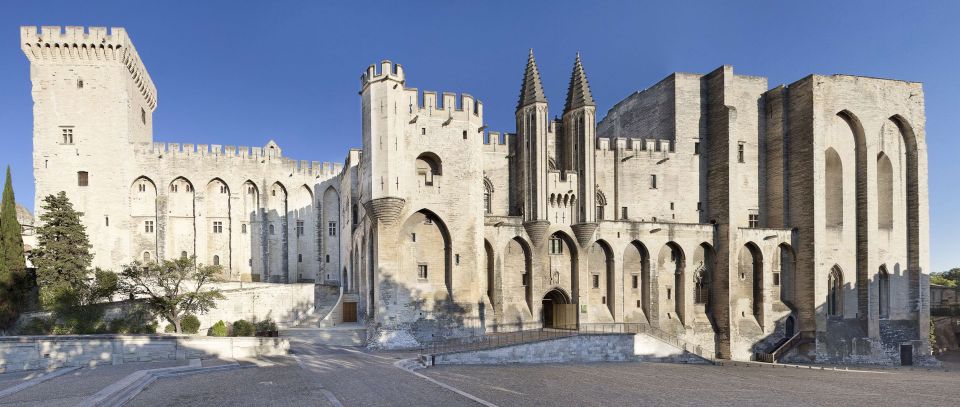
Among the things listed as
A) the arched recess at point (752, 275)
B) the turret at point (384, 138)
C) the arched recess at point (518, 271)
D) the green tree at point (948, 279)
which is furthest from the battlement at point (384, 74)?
the green tree at point (948, 279)

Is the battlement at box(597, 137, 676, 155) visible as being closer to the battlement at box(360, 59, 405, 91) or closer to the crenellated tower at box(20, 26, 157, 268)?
the battlement at box(360, 59, 405, 91)

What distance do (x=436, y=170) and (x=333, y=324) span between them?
37.9 feet

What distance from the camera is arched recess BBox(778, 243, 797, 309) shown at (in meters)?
34.1

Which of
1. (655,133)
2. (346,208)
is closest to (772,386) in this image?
(655,133)

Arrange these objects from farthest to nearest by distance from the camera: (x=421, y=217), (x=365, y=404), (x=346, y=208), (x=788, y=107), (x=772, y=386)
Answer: (x=346, y=208), (x=788, y=107), (x=421, y=217), (x=772, y=386), (x=365, y=404)

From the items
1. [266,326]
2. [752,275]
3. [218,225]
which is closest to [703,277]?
[752,275]

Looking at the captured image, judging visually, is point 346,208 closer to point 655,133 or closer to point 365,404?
point 655,133

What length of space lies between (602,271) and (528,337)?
919 cm

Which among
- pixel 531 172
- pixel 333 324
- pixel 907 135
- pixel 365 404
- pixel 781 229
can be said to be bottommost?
pixel 333 324

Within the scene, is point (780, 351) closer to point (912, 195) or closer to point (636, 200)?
point (636, 200)

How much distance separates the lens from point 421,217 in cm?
2692

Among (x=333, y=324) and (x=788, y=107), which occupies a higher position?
(x=788, y=107)

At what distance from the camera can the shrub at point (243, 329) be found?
93.9 feet

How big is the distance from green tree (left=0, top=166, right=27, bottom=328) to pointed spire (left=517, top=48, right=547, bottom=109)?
2802cm
